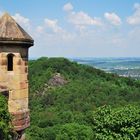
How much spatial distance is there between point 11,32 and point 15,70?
50.0 inches

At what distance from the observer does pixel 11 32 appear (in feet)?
48.0

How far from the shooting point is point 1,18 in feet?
49.7

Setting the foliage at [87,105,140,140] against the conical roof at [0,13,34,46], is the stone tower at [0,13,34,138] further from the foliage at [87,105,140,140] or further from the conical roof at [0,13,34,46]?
the foliage at [87,105,140,140]

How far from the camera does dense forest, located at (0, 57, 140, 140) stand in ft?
88.3

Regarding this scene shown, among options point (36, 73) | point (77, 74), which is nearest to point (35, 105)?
point (36, 73)

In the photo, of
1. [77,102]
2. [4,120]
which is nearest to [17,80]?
[4,120]

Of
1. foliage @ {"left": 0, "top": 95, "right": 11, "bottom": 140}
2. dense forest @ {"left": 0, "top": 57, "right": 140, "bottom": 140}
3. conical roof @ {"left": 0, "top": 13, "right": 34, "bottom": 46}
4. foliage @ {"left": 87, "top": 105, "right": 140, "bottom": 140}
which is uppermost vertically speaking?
conical roof @ {"left": 0, "top": 13, "right": 34, "bottom": 46}

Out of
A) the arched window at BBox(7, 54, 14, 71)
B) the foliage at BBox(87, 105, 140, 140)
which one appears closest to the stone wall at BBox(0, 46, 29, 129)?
the arched window at BBox(7, 54, 14, 71)

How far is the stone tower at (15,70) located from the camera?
14367mm

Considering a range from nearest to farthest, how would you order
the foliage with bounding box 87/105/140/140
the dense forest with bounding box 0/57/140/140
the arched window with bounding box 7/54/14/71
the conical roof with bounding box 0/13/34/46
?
the conical roof with bounding box 0/13/34/46, the arched window with bounding box 7/54/14/71, the foliage with bounding box 87/105/140/140, the dense forest with bounding box 0/57/140/140

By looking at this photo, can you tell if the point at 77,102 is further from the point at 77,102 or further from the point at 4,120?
the point at 4,120

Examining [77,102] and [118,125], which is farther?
[77,102]

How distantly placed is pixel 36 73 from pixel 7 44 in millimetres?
145731

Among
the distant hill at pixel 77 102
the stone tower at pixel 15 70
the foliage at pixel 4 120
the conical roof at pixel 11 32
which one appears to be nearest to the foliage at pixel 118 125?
the distant hill at pixel 77 102
